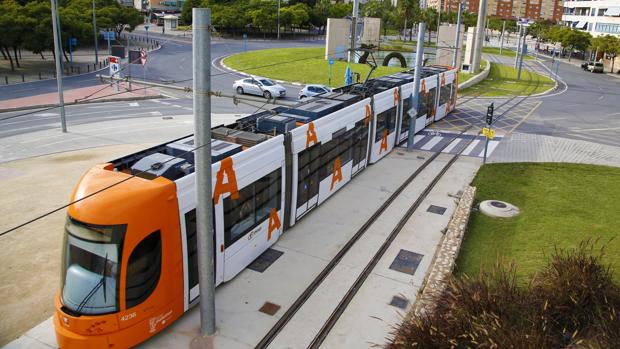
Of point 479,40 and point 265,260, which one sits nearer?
point 265,260

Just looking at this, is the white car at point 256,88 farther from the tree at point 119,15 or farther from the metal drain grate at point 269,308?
the tree at point 119,15

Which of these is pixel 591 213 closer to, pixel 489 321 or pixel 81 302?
pixel 489 321

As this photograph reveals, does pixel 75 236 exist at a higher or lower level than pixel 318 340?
higher

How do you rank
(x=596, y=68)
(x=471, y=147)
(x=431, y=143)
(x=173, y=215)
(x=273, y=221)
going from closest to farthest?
(x=173, y=215)
(x=273, y=221)
(x=471, y=147)
(x=431, y=143)
(x=596, y=68)

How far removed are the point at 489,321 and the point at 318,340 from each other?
3147 mm

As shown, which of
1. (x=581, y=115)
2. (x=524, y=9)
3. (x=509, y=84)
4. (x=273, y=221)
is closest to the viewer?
(x=273, y=221)

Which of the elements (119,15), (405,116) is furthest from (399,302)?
(119,15)

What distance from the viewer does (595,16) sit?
286 ft

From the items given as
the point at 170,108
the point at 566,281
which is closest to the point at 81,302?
the point at 566,281

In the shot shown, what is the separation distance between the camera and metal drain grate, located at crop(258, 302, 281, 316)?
32.9ft

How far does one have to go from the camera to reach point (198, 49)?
7.69 m

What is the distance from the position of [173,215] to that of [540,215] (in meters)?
10.9

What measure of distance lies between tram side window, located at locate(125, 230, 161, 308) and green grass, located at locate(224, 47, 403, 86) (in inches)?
1272

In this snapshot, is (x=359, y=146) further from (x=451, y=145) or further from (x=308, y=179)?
(x=451, y=145)
